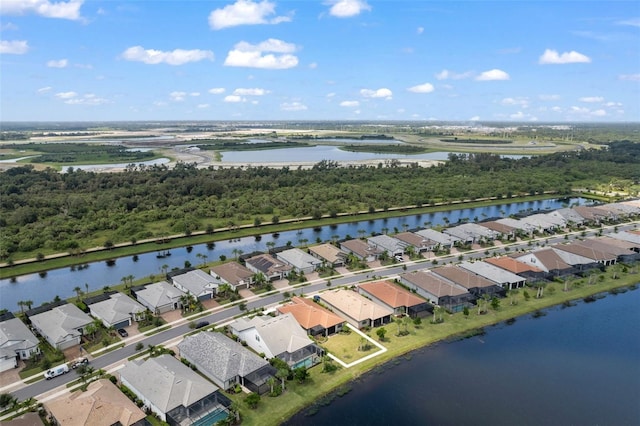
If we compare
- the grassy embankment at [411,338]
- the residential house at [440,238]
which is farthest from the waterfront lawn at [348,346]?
the residential house at [440,238]

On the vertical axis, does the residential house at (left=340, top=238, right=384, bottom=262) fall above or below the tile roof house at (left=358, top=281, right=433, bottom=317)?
above

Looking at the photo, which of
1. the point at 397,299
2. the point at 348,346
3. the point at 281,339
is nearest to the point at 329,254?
the point at 397,299

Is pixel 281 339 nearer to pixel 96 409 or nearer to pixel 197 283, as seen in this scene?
pixel 96 409

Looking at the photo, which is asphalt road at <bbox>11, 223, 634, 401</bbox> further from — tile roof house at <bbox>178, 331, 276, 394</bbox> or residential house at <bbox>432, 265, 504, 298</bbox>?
residential house at <bbox>432, 265, 504, 298</bbox>

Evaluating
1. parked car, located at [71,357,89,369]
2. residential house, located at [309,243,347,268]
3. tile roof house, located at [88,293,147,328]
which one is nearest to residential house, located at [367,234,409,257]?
residential house, located at [309,243,347,268]

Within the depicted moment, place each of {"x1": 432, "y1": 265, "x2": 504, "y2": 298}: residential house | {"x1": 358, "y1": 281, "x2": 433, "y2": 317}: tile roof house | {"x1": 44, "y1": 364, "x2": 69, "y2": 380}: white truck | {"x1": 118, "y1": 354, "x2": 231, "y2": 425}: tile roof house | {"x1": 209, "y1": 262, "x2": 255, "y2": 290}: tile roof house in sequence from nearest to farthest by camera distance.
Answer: {"x1": 118, "y1": 354, "x2": 231, "y2": 425}: tile roof house < {"x1": 44, "y1": 364, "x2": 69, "y2": 380}: white truck < {"x1": 358, "y1": 281, "x2": 433, "y2": 317}: tile roof house < {"x1": 432, "y1": 265, "x2": 504, "y2": 298}: residential house < {"x1": 209, "y1": 262, "x2": 255, "y2": 290}: tile roof house

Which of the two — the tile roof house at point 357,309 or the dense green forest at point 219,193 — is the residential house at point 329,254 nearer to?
the tile roof house at point 357,309
